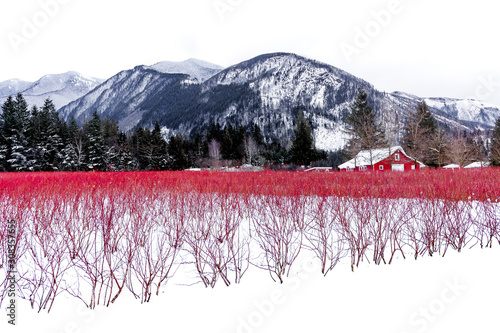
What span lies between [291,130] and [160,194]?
311ft

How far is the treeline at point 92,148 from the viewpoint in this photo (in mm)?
30219

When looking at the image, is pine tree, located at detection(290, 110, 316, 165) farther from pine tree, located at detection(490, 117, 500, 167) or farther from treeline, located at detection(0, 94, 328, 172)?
pine tree, located at detection(490, 117, 500, 167)

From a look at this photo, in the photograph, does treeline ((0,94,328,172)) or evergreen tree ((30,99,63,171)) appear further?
evergreen tree ((30,99,63,171))

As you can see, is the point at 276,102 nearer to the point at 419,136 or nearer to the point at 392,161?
the point at 419,136

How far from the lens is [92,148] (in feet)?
116

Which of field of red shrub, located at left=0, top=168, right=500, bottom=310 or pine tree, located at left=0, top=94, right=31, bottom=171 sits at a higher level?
pine tree, located at left=0, top=94, right=31, bottom=171

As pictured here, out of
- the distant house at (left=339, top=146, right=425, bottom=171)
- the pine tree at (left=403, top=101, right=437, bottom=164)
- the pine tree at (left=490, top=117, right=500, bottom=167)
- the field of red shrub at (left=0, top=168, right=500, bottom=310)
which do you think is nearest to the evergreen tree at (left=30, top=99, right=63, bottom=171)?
the field of red shrub at (left=0, top=168, right=500, bottom=310)

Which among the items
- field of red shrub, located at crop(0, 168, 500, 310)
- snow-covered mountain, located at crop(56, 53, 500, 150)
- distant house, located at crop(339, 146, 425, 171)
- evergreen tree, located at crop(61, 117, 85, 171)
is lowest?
field of red shrub, located at crop(0, 168, 500, 310)

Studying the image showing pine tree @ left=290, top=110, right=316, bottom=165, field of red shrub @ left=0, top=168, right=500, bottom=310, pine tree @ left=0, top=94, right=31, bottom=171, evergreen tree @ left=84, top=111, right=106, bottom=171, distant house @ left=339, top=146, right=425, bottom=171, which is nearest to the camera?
field of red shrub @ left=0, top=168, right=500, bottom=310

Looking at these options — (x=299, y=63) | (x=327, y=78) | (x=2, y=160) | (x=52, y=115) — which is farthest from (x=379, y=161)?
(x=299, y=63)

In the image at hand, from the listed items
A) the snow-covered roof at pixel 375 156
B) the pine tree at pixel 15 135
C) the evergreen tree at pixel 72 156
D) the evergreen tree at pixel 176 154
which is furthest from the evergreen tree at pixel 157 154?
the snow-covered roof at pixel 375 156

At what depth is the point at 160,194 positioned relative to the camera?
5.55 meters

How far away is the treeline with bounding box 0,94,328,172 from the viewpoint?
30.2m

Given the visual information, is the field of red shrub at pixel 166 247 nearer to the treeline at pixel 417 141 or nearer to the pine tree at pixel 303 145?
the treeline at pixel 417 141
